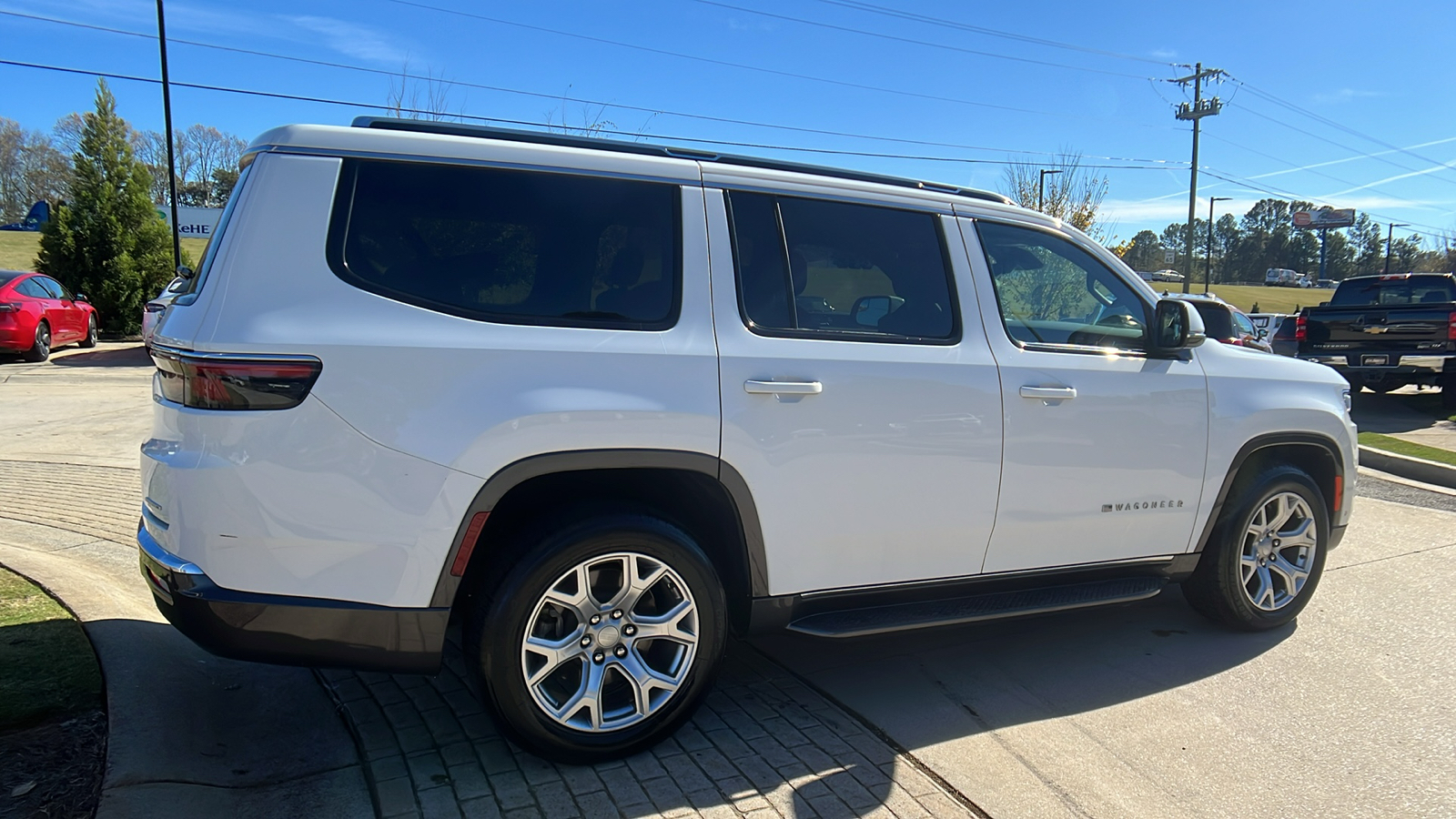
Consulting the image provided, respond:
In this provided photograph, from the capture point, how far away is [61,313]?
56.0ft

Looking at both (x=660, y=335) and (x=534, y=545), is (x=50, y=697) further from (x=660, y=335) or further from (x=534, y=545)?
(x=660, y=335)

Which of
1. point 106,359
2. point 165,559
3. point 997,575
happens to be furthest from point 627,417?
point 106,359

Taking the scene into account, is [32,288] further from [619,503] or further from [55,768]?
[619,503]

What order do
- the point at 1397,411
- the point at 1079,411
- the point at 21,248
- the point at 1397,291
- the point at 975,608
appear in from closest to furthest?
the point at 975,608 < the point at 1079,411 < the point at 1397,411 < the point at 1397,291 < the point at 21,248

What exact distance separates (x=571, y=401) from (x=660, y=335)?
402 millimetres

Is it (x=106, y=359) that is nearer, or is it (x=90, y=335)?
(x=106, y=359)

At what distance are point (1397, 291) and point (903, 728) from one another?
1457 cm

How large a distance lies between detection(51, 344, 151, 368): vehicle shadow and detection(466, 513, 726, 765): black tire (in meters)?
16.4

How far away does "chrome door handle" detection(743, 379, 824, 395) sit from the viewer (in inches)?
126

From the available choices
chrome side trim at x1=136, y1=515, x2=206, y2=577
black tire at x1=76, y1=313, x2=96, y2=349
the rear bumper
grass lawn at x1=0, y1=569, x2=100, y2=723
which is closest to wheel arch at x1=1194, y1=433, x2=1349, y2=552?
the rear bumper

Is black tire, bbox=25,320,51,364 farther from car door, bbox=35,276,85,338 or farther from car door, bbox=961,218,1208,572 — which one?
car door, bbox=961,218,1208,572

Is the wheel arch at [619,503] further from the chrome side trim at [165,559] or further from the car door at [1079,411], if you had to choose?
the car door at [1079,411]

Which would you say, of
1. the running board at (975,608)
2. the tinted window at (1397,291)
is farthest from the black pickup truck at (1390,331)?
the running board at (975,608)

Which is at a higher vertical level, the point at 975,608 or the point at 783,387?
the point at 783,387
